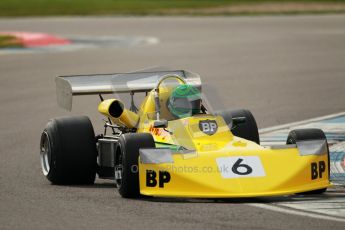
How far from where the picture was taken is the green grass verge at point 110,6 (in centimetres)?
5133

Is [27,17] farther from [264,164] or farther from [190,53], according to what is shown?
[264,164]

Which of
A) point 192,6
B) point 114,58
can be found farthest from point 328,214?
point 192,6

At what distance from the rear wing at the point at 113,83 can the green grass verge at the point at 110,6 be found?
117 ft

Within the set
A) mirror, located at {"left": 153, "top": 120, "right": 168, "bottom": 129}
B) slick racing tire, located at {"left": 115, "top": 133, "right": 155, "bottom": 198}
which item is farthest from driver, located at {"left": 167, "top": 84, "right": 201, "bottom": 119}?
slick racing tire, located at {"left": 115, "top": 133, "right": 155, "bottom": 198}

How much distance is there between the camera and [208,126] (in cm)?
1194

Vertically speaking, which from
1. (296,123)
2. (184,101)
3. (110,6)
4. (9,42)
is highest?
(110,6)

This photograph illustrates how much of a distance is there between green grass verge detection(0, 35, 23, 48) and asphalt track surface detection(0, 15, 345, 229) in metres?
1.55

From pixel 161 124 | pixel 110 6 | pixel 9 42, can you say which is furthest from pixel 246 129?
pixel 110 6

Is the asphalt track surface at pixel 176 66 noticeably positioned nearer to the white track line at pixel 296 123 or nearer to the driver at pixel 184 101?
the white track line at pixel 296 123

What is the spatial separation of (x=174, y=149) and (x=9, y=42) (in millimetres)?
22449

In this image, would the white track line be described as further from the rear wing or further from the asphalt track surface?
the rear wing

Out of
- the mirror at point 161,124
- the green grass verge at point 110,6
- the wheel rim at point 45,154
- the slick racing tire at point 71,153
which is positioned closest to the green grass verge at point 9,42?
the green grass verge at point 110,6

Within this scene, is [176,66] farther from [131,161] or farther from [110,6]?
[110,6]

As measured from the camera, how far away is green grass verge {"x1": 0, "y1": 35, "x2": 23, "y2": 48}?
1314 inches
